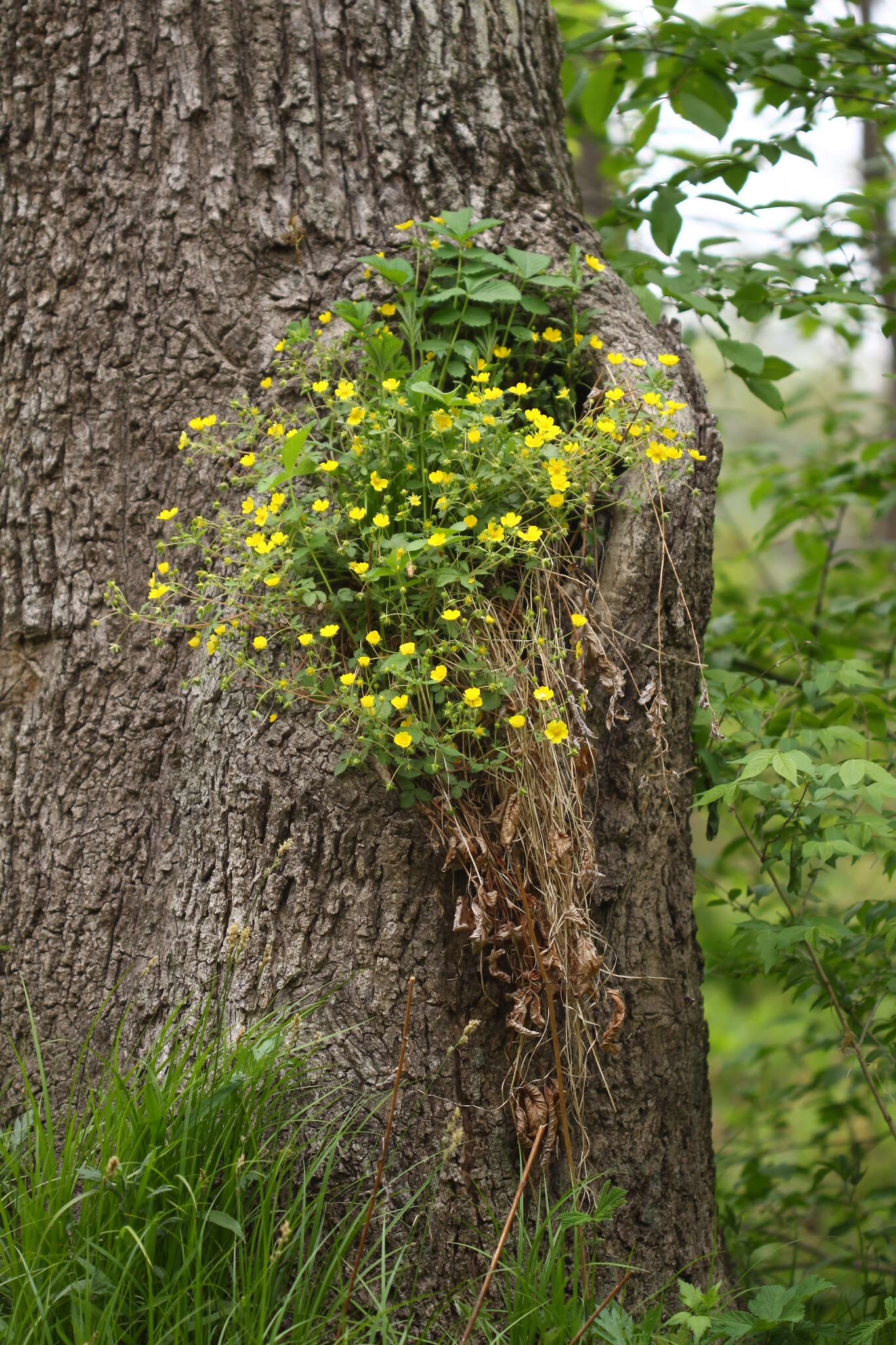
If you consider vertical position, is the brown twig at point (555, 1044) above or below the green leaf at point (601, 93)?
below

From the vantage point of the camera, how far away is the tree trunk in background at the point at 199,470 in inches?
76.5

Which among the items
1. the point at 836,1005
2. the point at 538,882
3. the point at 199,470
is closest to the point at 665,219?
the point at 199,470

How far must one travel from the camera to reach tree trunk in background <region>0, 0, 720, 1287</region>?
1.94m

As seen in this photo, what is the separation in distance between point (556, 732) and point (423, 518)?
19.8 inches

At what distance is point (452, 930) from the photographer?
5.86ft

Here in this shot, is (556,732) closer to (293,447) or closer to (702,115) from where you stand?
(293,447)

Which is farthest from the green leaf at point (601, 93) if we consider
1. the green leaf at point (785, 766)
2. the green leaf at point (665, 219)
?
the green leaf at point (785, 766)

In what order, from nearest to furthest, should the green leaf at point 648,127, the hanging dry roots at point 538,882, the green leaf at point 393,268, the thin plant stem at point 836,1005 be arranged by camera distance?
the hanging dry roots at point 538,882 → the green leaf at point 393,268 → the thin plant stem at point 836,1005 → the green leaf at point 648,127

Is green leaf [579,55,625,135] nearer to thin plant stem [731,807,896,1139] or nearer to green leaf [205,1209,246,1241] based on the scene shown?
thin plant stem [731,807,896,1139]

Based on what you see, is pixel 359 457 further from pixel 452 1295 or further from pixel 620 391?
pixel 452 1295

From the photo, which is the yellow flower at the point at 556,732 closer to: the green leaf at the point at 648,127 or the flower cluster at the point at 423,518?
the flower cluster at the point at 423,518

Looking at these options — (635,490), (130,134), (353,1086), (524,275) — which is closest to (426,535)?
(635,490)

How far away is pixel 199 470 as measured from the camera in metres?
2.14

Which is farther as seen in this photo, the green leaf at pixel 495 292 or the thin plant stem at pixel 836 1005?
the thin plant stem at pixel 836 1005
